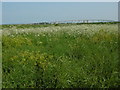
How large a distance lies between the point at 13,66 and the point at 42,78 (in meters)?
1.18

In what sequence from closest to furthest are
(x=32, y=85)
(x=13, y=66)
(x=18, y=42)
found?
(x=32, y=85) < (x=13, y=66) < (x=18, y=42)

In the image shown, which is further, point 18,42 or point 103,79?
point 18,42

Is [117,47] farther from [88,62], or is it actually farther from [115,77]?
[115,77]

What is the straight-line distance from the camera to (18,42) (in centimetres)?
927

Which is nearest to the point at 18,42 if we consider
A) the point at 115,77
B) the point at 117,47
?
the point at 117,47

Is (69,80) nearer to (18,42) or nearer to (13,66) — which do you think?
(13,66)

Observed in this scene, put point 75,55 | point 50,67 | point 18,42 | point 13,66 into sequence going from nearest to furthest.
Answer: point 50,67 → point 13,66 → point 75,55 → point 18,42

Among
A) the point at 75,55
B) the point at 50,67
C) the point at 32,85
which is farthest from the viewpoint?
the point at 75,55

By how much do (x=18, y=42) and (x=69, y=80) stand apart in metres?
4.43

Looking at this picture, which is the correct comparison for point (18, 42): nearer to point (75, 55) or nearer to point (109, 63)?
point (75, 55)

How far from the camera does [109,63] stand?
19.2ft

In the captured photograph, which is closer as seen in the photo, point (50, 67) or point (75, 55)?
point (50, 67)

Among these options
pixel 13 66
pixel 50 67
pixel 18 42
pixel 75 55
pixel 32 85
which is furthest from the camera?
pixel 18 42

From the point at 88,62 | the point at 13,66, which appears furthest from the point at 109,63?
the point at 13,66
